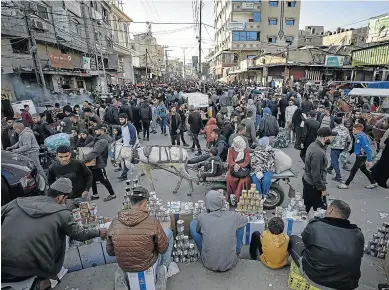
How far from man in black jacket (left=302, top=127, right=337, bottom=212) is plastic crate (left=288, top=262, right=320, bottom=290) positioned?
170 cm

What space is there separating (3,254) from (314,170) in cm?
455

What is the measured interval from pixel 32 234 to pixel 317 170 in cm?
430

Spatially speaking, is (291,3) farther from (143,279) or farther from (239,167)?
(143,279)

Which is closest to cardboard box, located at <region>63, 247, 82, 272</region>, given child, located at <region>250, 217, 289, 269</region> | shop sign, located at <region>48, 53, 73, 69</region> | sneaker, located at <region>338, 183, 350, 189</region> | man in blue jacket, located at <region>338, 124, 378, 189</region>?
child, located at <region>250, 217, 289, 269</region>

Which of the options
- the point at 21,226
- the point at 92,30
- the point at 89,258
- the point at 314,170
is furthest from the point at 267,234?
the point at 92,30

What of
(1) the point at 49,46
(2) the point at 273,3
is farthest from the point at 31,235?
(2) the point at 273,3

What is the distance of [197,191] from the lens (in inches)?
265

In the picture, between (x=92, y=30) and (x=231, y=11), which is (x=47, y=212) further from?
(x=231, y=11)

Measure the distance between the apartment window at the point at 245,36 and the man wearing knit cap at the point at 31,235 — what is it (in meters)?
51.3

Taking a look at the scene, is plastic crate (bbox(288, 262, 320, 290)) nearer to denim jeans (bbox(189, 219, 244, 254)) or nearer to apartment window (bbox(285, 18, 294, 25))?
denim jeans (bbox(189, 219, 244, 254))

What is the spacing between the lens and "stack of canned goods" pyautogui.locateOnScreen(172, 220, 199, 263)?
379cm

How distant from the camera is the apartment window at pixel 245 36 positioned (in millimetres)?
47906

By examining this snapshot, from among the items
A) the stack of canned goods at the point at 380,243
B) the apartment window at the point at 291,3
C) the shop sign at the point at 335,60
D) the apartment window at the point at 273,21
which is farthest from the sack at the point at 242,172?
the apartment window at the point at 291,3

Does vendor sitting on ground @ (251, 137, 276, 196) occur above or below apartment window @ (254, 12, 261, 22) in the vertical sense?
below
